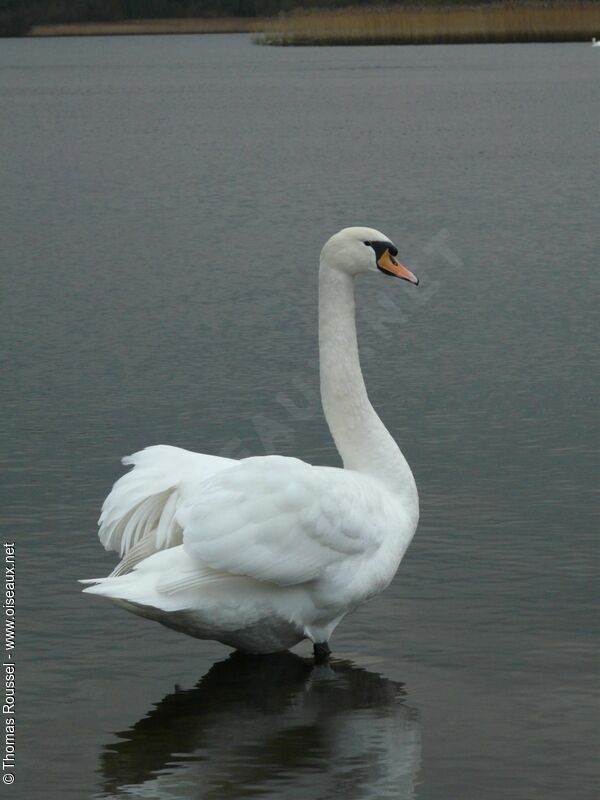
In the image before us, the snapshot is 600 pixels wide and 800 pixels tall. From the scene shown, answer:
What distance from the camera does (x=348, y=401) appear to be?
6.26 metres

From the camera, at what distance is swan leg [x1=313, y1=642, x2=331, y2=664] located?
19.1 ft

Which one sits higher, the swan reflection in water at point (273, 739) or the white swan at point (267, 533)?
the white swan at point (267, 533)

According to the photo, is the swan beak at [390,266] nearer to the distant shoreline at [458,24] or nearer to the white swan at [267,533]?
the white swan at [267,533]

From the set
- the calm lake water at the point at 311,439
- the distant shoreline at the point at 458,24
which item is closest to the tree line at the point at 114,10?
the distant shoreline at the point at 458,24

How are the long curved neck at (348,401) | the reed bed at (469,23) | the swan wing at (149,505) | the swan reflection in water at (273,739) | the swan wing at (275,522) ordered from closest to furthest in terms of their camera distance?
the swan reflection in water at (273,739)
the swan wing at (275,522)
the swan wing at (149,505)
the long curved neck at (348,401)
the reed bed at (469,23)

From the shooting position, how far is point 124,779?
4902mm

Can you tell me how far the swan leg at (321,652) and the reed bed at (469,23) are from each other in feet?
151

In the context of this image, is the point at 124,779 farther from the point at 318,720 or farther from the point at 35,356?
the point at 35,356

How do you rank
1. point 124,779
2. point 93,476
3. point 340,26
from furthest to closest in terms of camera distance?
1. point 340,26
2. point 93,476
3. point 124,779

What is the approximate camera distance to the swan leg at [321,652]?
5823mm

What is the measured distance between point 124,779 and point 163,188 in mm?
17706

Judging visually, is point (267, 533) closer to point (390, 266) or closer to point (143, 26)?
point (390, 266)

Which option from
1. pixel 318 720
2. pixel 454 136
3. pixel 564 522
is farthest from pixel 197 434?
pixel 454 136

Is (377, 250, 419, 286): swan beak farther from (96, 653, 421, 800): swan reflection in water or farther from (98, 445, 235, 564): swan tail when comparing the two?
(96, 653, 421, 800): swan reflection in water
